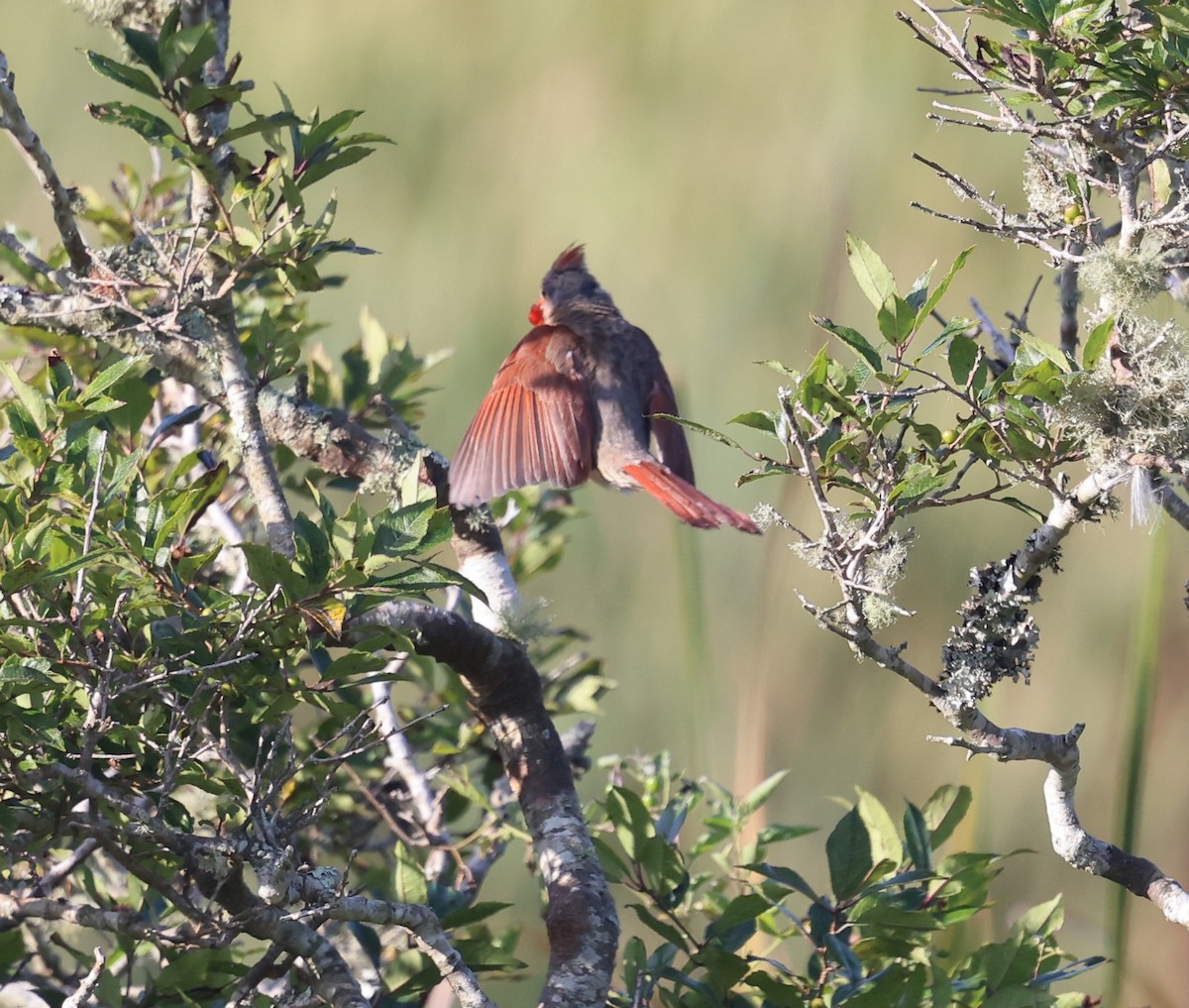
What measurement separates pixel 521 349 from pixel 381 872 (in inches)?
39.7

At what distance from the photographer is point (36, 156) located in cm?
137

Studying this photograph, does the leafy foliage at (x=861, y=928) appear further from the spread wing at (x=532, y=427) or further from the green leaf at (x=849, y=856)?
A: the spread wing at (x=532, y=427)

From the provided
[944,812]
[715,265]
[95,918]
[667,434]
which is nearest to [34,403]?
[95,918]

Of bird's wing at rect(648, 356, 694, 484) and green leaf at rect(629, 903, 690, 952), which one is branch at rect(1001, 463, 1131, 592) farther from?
bird's wing at rect(648, 356, 694, 484)

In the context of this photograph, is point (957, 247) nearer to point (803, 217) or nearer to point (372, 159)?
point (803, 217)

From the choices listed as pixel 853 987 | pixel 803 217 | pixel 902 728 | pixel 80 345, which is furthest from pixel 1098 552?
pixel 80 345

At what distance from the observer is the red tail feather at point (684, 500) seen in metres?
1.92

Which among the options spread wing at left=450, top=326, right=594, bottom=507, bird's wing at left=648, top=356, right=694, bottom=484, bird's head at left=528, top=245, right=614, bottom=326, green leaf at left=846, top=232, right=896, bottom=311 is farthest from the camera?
bird's head at left=528, top=245, right=614, bottom=326

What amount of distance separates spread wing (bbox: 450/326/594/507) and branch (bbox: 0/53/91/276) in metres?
0.55

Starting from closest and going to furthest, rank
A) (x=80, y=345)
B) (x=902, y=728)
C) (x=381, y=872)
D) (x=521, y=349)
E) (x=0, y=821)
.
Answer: (x=0, y=821) → (x=381, y=872) → (x=80, y=345) → (x=521, y=349) → (x=902, y=728)

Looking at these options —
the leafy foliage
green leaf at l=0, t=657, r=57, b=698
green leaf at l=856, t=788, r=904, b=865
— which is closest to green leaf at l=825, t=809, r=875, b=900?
the leafy foliage

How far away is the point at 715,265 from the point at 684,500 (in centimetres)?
174

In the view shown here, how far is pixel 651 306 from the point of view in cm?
372

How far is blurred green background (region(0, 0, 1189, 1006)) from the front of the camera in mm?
3059
